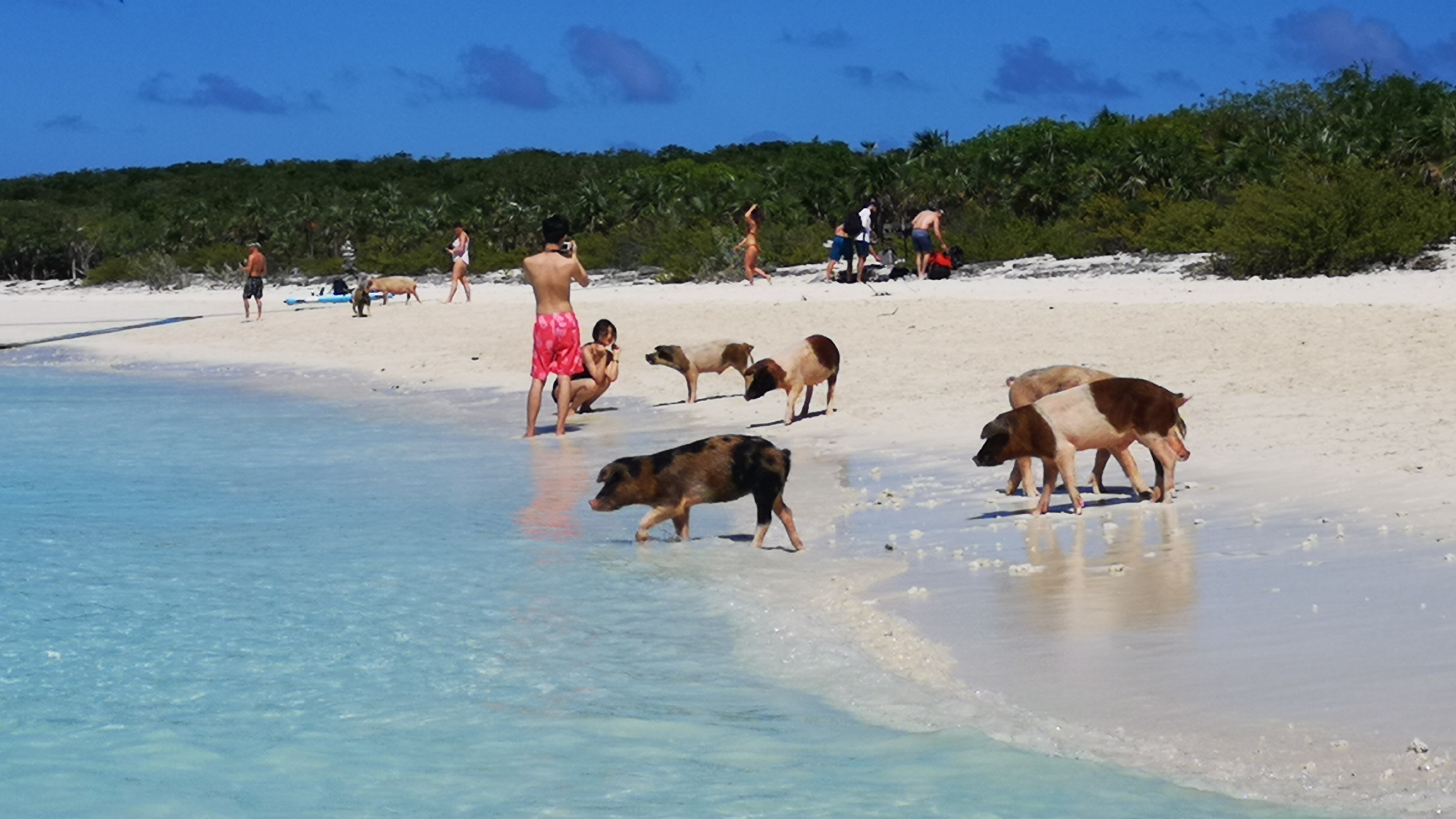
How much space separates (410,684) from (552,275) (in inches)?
326

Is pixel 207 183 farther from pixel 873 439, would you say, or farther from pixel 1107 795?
pixel 1107 795

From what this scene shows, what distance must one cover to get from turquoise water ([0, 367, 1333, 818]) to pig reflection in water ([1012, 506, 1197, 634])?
142cm

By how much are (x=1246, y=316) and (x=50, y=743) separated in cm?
1446

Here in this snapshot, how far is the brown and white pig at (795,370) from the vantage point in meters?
15.1

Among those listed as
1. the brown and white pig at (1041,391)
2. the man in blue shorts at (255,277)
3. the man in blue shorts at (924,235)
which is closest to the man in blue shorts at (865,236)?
the man in blue shorts at (924,235)

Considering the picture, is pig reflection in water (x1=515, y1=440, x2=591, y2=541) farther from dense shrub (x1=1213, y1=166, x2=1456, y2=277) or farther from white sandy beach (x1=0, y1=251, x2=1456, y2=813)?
dense shrub (x1=1213, y1=166, x2=1456, y2=277)

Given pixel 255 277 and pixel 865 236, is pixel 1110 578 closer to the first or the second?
pixel 865 236

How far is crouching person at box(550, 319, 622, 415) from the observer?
1656 cm

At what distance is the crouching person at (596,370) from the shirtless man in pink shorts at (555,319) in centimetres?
30

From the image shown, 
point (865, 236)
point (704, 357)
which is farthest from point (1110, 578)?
point (865, 236)

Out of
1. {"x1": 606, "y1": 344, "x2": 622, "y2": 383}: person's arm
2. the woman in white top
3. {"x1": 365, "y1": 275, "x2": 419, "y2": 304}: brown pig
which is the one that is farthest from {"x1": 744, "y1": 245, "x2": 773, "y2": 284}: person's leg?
{"x1": 606, "y1": 344, "x2": 622, "y2": 383}: person's arm

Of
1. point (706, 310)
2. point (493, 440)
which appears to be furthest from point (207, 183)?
point (493, 440)

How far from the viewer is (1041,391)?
11.5 meters

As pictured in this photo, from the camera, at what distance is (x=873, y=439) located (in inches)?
578
